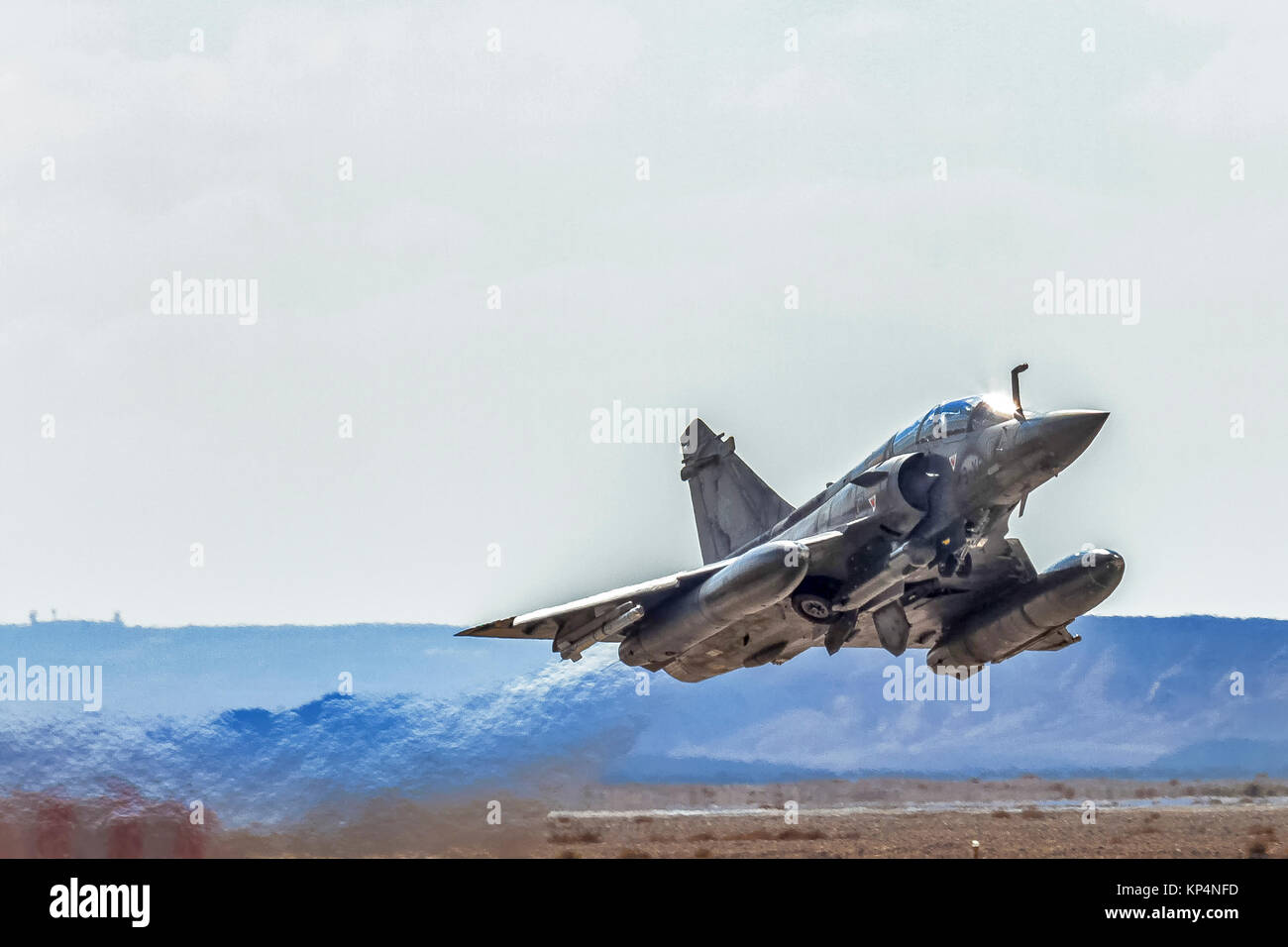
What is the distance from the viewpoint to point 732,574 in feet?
67.9

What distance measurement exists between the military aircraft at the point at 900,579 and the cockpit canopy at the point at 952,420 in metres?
0.02

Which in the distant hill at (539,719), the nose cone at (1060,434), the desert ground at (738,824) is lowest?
the desert ground at (738,824)

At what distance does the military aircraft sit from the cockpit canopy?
2 centimetres

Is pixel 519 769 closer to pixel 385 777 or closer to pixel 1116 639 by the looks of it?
pixel 385 777

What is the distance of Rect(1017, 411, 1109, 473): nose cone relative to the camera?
62.3 ft

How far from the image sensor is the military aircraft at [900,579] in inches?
789

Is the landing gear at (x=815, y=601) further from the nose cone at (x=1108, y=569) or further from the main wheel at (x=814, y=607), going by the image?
the nose cone at (x=1108, y=569)

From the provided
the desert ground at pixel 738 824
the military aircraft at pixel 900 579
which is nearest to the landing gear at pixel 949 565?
the military aircraft at pixel 900 579

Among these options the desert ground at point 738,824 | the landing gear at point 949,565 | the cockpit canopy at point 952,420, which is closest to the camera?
the cockpit canopy at point 952,420

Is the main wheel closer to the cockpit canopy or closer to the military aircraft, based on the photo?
the military aircraft

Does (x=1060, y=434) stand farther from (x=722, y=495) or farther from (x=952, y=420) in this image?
(x=722, y=495)

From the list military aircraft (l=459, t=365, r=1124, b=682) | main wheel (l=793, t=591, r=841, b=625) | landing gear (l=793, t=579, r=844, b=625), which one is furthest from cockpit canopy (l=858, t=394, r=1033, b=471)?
main wheel (l=793, t=591, r=841, b=625)

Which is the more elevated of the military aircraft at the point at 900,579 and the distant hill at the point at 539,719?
the military aircraft at the point at 900,579
